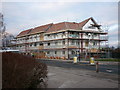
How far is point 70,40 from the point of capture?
141ft

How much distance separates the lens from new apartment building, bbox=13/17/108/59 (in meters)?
42.1

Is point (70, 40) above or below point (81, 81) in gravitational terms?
above

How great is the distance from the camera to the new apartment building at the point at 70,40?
4206 cm

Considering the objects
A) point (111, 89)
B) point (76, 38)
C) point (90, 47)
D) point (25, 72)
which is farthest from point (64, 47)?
point (25, 72)

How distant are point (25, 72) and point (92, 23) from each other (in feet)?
150

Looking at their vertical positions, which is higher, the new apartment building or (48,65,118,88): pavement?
the new apartment building

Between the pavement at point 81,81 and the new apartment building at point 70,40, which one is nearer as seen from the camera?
the pavement at point 81,81

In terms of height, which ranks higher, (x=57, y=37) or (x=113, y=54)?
(x=57, y=37)

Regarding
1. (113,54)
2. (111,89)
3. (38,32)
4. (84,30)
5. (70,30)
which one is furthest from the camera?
(38,32)

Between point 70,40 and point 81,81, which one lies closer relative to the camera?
point 81,81

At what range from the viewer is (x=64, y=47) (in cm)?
4209

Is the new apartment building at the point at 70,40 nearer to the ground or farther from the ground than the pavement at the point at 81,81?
farther from the ground

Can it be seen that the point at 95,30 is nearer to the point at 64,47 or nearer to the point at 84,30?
the point at 84,30

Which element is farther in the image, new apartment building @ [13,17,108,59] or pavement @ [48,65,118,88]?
new apartment building @ [13,17,108,59]
